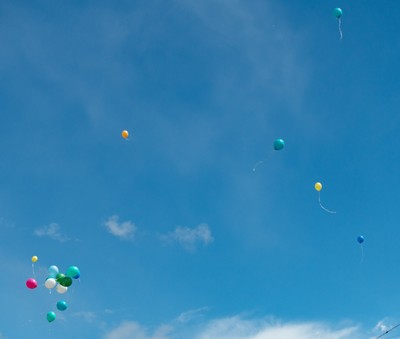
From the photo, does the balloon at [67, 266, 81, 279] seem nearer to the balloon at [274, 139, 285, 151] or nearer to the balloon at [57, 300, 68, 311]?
the balloon at [57, 300, 68, 311]

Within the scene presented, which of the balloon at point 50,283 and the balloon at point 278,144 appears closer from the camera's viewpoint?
the balloon at point 50,283

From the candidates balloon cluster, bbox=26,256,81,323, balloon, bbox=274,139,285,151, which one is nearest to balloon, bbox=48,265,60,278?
balloon cluster, bbox=26,256,81,323

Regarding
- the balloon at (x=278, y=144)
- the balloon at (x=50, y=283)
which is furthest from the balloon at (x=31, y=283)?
the balloon at (x=278, y=144)

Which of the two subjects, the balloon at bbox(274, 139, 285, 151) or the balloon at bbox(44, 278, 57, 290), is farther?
the balloon at bbox(274, 139, 285, 151)

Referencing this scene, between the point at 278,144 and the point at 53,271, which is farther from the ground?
the point at 278,144

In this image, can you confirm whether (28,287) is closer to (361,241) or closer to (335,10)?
(361,241)

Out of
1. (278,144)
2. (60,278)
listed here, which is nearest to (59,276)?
(60,278)

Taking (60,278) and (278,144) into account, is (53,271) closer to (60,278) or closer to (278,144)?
(60,278)

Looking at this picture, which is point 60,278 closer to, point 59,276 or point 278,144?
point 59,276

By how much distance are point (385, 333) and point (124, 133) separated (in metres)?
10.8

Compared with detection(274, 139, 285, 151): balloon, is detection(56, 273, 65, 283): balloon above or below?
below

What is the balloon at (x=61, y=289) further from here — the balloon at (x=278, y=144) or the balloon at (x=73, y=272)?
the balloon at (x=278, y=144)

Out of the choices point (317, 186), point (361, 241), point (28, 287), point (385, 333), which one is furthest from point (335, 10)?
point (28, 287)

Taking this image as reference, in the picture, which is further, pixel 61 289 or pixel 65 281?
pixel 61 289
